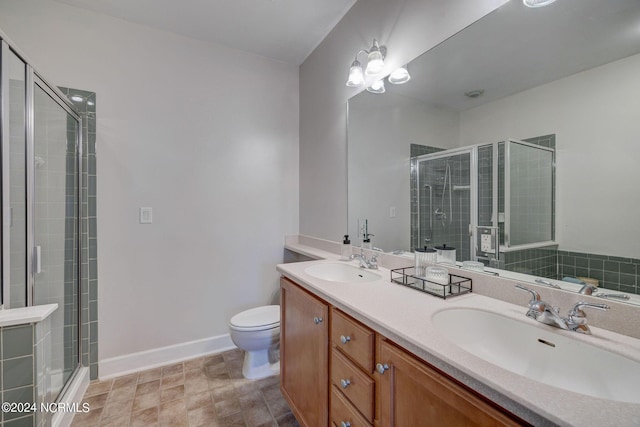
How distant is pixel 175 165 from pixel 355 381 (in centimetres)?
197

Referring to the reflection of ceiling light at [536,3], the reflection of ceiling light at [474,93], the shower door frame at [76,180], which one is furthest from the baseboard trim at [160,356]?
the reflection of ceiling light at [536,3]

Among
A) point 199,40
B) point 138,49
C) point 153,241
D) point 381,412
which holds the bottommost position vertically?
point 381,412

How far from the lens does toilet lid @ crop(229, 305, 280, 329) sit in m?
1.78

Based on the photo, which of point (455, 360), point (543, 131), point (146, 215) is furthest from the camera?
point (146, 215)

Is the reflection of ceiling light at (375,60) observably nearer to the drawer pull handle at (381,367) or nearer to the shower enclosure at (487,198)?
the shower enclosure at (487,198)

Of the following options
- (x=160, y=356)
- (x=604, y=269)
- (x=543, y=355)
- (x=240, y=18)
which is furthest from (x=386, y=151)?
(x=160, y=356)

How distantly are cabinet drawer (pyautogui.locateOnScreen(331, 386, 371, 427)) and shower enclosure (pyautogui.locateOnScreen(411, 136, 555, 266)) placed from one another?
2.49 feet

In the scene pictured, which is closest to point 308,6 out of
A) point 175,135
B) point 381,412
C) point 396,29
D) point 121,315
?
point 396,29

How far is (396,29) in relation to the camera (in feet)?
4.86

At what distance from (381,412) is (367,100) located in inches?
65.4

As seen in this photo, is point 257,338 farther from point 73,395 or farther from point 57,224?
point 57,224

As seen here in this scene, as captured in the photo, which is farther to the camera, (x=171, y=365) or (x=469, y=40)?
(x=171, y=365)

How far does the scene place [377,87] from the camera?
1634mm

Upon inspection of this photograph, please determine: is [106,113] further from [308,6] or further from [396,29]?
[396,29]
